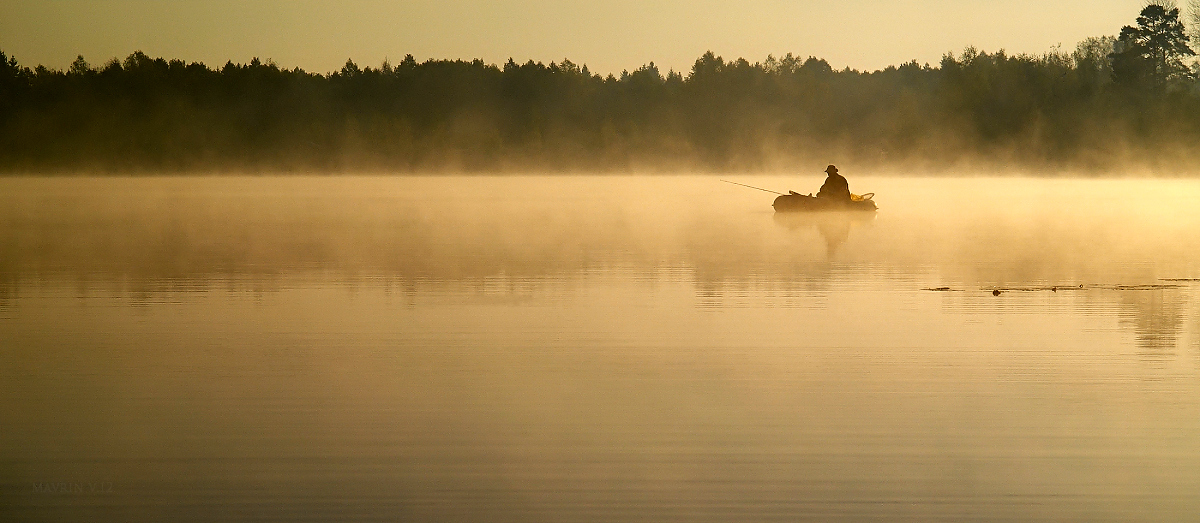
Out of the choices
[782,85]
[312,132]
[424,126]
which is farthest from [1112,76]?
[312,132]

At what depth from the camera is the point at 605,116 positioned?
110m

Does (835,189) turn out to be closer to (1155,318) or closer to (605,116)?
(1155,318)

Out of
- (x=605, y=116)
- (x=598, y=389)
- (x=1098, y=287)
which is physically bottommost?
(x=598, y=389)

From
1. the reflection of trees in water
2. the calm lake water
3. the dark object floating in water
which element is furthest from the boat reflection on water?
the reflection of trees in water

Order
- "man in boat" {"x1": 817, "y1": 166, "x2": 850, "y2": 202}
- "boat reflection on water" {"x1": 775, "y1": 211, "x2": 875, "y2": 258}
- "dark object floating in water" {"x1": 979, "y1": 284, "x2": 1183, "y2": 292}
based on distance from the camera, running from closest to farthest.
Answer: "dark object floating in water" {"x1": 979, "y1": 284, "x2": 1183, "y2": 292}
"boat reflection on water" {"x1": 775, "y1": 211, "x2": 875, "y2": 258}
"man in boat" {"x1": 817, "y1": 166, "x2": 850, "y2": 202}

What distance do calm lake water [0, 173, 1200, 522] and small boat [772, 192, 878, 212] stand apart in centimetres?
1155

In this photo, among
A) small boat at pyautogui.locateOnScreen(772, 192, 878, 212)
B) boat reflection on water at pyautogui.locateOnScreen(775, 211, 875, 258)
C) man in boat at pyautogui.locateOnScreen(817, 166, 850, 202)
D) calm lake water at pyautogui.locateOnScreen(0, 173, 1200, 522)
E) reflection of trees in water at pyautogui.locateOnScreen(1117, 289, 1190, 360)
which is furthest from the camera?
man in boat at pyautogui.locateOnScreen(817, 166, 850, 202)

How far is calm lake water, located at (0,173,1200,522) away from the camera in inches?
211

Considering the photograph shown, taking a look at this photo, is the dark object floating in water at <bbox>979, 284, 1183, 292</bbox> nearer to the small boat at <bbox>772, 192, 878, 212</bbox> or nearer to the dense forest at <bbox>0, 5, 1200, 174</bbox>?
the small boat at <bbox>772, 192, 878, 212</bbox>

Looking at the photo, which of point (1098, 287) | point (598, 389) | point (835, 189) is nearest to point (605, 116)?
point (835, 189)

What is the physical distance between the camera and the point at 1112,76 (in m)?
78.8

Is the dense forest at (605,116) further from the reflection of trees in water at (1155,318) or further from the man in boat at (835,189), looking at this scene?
the reflection of trees in water at (1155,318)

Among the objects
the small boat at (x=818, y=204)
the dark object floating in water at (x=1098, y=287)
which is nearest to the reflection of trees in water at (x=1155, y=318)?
the dark object floating in water at (x=1098, y=287)

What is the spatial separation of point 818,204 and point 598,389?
837 inches
